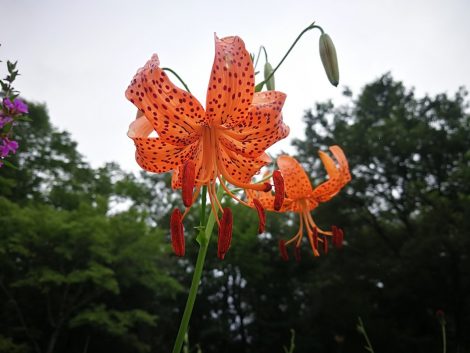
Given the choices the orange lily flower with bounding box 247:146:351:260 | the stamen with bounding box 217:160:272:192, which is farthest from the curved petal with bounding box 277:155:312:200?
the stamen with bounding box 217:160:272:192

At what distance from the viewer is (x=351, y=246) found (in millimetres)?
10859

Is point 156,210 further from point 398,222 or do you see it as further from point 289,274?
point 398,222

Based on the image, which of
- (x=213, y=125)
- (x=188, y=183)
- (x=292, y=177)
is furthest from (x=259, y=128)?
(x=292, y=177)

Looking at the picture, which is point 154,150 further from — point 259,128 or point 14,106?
point 14,106

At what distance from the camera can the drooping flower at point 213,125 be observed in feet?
2.23

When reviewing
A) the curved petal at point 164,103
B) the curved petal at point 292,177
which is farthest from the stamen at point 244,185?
the curved petal at point 292,177

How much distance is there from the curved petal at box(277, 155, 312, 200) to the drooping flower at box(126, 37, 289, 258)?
0.44 m

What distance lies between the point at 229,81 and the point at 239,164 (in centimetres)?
26

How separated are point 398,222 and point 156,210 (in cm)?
873


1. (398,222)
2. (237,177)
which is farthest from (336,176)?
(398,222)

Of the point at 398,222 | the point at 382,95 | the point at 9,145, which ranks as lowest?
the point at 9,145

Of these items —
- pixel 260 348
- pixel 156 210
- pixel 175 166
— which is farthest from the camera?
pixel 156 210

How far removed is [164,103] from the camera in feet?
2.32

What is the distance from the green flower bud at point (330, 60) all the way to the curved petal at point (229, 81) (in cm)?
33
